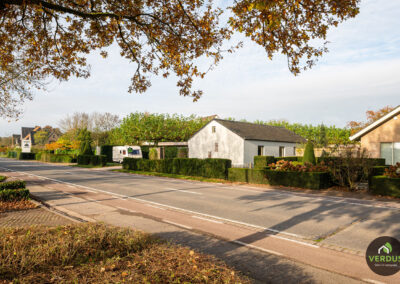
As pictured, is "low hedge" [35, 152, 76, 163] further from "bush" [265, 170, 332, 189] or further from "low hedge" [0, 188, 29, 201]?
"bush" [265, 170, 332, 189]

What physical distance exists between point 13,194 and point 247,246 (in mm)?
9509

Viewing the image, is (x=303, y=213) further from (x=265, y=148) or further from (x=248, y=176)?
(x=265, y=148)

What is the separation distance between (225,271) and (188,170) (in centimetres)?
1982

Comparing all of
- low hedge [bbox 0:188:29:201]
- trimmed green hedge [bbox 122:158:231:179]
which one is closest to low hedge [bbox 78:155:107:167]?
trimmed green hedge [bbox 122:158:231:179]

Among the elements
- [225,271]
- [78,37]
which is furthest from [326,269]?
[78,37]

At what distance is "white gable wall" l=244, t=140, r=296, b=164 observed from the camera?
31805mm

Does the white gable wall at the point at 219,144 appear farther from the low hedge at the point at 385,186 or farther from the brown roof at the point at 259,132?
the low hedge at the point at 385,186

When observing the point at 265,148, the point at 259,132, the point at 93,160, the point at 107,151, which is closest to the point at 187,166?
the point at 265,148

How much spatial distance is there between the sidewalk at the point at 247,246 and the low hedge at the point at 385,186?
926 centimetres

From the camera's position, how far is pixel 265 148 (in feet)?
112

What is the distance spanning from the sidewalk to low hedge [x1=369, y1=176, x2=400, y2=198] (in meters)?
9.26

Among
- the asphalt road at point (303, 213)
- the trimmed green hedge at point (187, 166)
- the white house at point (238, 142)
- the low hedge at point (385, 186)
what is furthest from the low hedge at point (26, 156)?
the low hedge at point (385, 186)

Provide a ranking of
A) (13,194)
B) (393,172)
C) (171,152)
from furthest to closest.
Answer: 1. (171,152)
2. (393,172)
3. (13,194)

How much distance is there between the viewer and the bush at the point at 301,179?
15.8 metres
